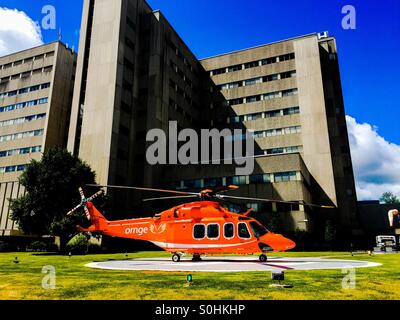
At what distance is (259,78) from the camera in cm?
7162

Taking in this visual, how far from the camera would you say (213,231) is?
19.9m

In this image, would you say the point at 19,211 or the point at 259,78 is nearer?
the point at 19,211

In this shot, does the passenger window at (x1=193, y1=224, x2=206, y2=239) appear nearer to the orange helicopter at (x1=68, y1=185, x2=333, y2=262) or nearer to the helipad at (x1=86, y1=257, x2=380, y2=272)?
the orange helicopter at (x1=68, y1=185, x2=333, y2=262)

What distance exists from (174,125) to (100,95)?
55.0 ft

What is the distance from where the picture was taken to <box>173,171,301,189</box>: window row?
49.9 meters

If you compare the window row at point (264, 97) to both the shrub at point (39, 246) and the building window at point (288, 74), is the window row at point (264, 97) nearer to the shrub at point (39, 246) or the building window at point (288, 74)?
the building window at point (288, 74)

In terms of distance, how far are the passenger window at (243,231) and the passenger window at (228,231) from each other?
20.7 inches

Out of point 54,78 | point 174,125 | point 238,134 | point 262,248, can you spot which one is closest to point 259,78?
point 238,134

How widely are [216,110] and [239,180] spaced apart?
2857 cm

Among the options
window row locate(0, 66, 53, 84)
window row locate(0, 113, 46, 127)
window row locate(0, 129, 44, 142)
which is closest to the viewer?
window row locate(0, 129, 44, 142)

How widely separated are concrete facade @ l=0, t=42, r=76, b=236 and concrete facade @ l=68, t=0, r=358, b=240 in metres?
14.9

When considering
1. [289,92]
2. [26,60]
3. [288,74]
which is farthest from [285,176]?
[26,60]

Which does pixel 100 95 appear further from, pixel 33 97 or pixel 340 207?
pixel 340 207

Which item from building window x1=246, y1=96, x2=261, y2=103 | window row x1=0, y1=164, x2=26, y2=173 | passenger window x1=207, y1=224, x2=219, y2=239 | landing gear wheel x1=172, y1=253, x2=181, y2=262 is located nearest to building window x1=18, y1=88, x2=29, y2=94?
window row x1=0, y1=164, x2=26, y2=173
